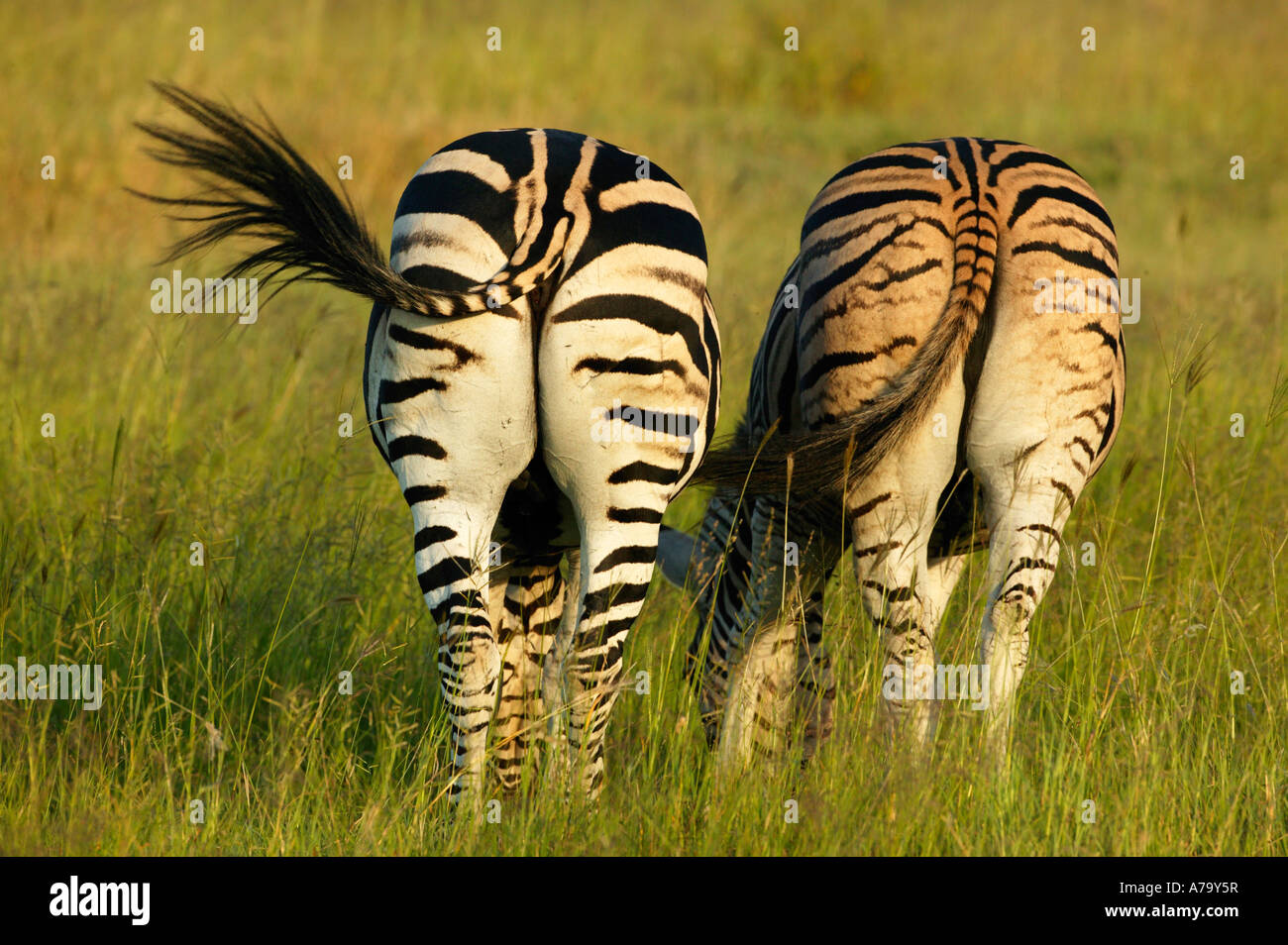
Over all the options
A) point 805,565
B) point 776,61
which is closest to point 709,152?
point 776,61

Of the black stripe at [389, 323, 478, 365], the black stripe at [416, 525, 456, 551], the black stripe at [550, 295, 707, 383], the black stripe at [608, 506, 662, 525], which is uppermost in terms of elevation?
the black stripe at [550, 295, 707, 383]

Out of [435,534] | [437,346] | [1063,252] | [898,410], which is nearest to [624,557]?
[435,534]

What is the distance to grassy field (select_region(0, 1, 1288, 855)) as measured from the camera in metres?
3.05

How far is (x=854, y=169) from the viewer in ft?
11.0

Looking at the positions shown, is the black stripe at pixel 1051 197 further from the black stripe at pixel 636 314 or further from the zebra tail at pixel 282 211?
the zebra tail at pixel 282 211

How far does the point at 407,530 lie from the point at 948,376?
2728 millimetres

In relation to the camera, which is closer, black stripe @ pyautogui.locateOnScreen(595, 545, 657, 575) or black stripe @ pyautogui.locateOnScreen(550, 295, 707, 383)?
black stripe @ pyautogui.locateOnScreen(550, 295, 707, 383)

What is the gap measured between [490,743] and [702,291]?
56.2 inches

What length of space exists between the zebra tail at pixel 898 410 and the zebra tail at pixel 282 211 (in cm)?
95

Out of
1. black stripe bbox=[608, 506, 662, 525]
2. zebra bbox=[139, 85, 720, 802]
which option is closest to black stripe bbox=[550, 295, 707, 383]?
zebra bbox=[139, 85, 720, 802]

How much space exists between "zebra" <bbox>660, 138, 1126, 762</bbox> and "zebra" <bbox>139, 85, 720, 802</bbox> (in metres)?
0.44

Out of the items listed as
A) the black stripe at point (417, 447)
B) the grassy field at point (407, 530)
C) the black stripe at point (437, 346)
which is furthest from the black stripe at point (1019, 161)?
the black stripe at point (417, 447)

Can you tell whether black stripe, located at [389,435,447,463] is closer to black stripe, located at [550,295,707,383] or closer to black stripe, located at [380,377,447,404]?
black stripe, located at [380,377,447,404]
